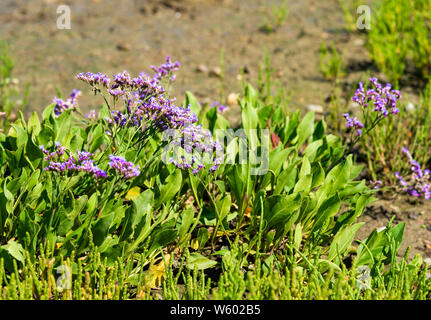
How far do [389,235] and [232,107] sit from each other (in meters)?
2.30

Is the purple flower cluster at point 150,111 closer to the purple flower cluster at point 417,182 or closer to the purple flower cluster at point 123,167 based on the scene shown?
the purple flower cluster at point 123,167

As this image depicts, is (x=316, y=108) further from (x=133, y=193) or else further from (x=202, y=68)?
(x=133, y=193)

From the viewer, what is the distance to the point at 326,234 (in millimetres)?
3129

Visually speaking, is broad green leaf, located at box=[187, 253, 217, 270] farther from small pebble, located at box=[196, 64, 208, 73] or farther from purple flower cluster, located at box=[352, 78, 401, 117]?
small pebble, located at box=[196, 64, 208, 73]

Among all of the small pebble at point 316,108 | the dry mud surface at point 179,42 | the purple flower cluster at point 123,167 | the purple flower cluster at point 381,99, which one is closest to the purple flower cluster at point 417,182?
the purple flower cluster at point 381,99

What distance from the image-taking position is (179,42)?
5.97 metres

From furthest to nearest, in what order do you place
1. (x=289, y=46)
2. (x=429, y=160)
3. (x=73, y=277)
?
1. (x=289, y=46)
2. (x=429, y=160)
3. (x=73, y=277)

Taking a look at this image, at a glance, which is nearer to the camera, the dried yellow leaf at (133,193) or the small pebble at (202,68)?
the dried yellow leaf at (133,193)

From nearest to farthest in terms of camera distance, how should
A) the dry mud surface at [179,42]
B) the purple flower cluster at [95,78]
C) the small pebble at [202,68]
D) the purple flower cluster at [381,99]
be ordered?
1. the purple flower cluster at [95,78]
2. the purple flower cluster at [381,99]
3. the dry mud surface at [179,42]
4. the small pebble at [202,68]

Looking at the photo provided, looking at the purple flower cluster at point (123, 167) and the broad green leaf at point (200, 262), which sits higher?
the purple flower cluster at point (123, 167)

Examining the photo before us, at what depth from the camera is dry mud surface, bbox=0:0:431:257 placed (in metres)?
5.25

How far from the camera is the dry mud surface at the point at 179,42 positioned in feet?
17.2
